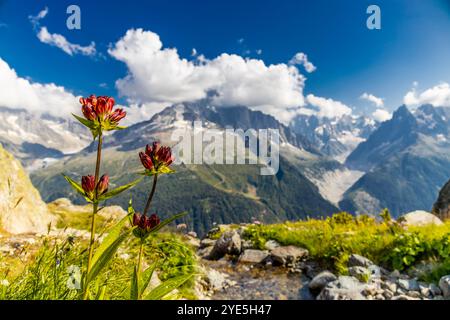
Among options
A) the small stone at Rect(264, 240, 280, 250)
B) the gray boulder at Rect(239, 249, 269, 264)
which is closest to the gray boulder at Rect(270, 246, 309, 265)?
the gray boulder at Rect(239, 249, 269, 264)

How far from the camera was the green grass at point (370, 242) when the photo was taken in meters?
8.11

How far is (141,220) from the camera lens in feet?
7.65

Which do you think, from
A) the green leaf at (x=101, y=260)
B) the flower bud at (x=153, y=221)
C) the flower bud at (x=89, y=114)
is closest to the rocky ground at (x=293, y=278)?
the flower bud at (x=153, y=221)

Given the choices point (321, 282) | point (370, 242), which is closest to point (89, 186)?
point (321, 282)

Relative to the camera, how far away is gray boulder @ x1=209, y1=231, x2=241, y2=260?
1286cm

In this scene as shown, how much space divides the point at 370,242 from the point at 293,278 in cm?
245

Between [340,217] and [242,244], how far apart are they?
14.9 ft

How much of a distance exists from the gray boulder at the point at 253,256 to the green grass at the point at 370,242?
0.72 m

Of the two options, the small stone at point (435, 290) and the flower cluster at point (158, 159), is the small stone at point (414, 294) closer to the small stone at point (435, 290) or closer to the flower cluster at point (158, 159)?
the small stone at point (435, 290)

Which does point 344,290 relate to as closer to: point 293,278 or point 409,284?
point 409,284

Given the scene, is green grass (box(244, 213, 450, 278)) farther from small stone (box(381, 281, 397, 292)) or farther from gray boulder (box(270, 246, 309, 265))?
small stone (box(381, 281, 397, 292))
